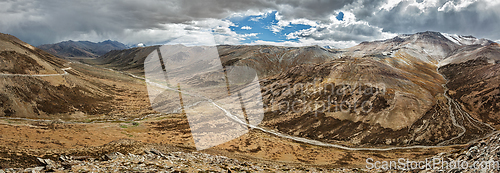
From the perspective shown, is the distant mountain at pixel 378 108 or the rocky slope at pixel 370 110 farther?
the distant mountain at pixel 378 108

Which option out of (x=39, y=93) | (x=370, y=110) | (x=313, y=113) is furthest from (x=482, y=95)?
(x=39, y=93)

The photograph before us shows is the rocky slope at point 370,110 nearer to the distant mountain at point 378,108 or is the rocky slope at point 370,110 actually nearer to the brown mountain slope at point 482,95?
the distant mountain at point 378,108

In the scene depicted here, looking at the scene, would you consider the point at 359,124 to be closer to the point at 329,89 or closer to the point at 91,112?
the point at 329,89

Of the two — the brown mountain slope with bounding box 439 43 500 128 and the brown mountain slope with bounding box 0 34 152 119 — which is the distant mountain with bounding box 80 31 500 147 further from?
the brown mountain slope with bounding box 0 34 152 119

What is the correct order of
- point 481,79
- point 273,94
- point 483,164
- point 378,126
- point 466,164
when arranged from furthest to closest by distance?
point 273,94 → point 481,79 → point 378,126 → point 466,164 → point 483,164

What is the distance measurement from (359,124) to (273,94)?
53110 millimetres

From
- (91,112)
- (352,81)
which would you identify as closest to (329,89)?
(352,81)

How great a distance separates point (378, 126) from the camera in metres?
75.5

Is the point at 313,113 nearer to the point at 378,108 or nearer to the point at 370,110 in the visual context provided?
the point at 370,110

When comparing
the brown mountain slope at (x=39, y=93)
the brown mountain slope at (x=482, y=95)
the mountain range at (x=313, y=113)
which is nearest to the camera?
the mountain range at (x=313, y=113)

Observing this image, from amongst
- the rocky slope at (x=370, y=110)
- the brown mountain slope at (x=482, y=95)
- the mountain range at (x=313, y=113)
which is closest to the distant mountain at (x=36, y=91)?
the mountain range at (x=313, y=113)

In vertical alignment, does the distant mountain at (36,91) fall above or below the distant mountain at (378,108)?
above

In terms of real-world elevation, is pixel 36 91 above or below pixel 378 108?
above

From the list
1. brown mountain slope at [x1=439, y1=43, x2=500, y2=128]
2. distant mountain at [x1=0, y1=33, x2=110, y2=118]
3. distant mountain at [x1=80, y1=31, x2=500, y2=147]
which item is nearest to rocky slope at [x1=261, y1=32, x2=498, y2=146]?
distant mountain at [x1=80, y1=31, x2=500, y2=147]
